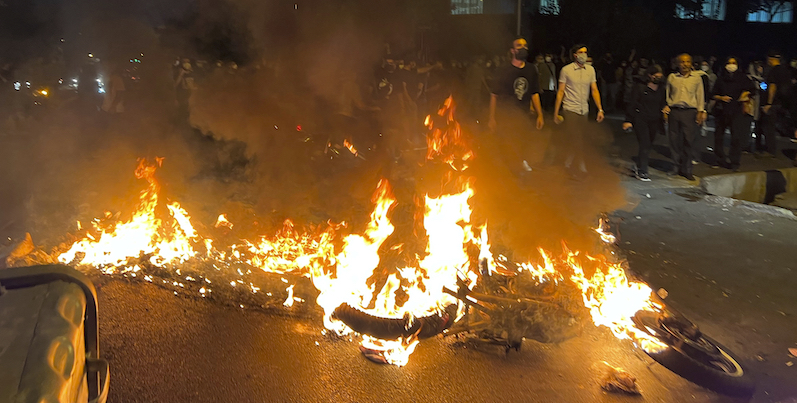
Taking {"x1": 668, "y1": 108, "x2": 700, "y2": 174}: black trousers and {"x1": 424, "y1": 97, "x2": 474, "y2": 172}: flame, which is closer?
{"x1": 424, "y1": 97, "x2": 474, "y2": 172}: flame

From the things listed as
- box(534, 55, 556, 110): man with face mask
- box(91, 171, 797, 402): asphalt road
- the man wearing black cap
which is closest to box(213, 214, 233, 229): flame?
box(91, 171, 797, 402): asphalt road

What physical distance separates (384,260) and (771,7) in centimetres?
3909

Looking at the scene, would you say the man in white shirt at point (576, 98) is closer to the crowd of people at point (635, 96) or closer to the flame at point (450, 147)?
the crowd of people at point (635, 96)

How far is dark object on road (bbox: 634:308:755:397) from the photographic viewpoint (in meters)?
Answer: 2.90

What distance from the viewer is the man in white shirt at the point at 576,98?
6.98 m

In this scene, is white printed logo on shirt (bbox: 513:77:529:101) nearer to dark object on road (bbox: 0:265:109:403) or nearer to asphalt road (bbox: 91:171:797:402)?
asphalt road (bbox: 91:171:797:402)

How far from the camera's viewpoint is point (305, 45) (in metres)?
7.04

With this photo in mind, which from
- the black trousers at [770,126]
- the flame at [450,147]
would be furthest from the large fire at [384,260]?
the black trousers at [770,126]

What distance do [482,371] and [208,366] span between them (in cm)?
148

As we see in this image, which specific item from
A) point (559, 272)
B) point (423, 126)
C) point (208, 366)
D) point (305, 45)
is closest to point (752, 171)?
point (423, 126)

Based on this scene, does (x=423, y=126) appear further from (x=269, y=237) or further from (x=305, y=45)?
(x=269, y=237)

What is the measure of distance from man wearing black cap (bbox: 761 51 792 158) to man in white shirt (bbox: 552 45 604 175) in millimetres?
3970

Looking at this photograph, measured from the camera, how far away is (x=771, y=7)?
3394 centimetres

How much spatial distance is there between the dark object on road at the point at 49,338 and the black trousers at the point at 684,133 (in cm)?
747
